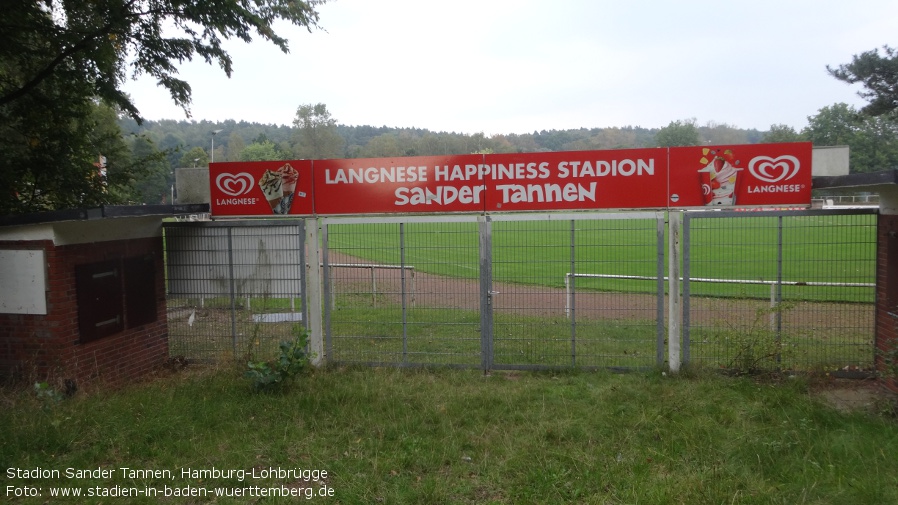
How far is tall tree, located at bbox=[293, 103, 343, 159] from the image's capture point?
7469cm

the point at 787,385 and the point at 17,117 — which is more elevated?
the point at 17,117

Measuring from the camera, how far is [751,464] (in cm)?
484

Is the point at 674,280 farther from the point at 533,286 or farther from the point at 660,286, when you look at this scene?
the point at 533,286

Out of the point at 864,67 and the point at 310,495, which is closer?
the point at 310,495

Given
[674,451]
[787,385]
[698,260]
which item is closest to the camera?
[674,451]

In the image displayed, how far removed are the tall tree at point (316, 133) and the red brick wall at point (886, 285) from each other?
70.3 meters

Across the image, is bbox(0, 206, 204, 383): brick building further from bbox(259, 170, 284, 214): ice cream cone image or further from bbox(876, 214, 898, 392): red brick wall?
bbox(876, 214, 898, 392): red brick wall

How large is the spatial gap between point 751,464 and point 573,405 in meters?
1.92

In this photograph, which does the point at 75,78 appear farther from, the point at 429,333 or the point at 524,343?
the point at 524,343

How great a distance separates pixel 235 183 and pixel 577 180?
462cm

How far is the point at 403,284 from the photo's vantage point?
8133mm

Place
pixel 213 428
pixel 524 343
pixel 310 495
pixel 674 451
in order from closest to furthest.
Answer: pixel 310 495, pixel 674 451, pixel 213 428, pixel 524 343

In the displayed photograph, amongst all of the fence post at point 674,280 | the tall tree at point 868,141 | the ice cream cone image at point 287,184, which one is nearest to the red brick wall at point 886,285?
the fence post at point 674,280

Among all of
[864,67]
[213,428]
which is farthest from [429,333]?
[864,67]
